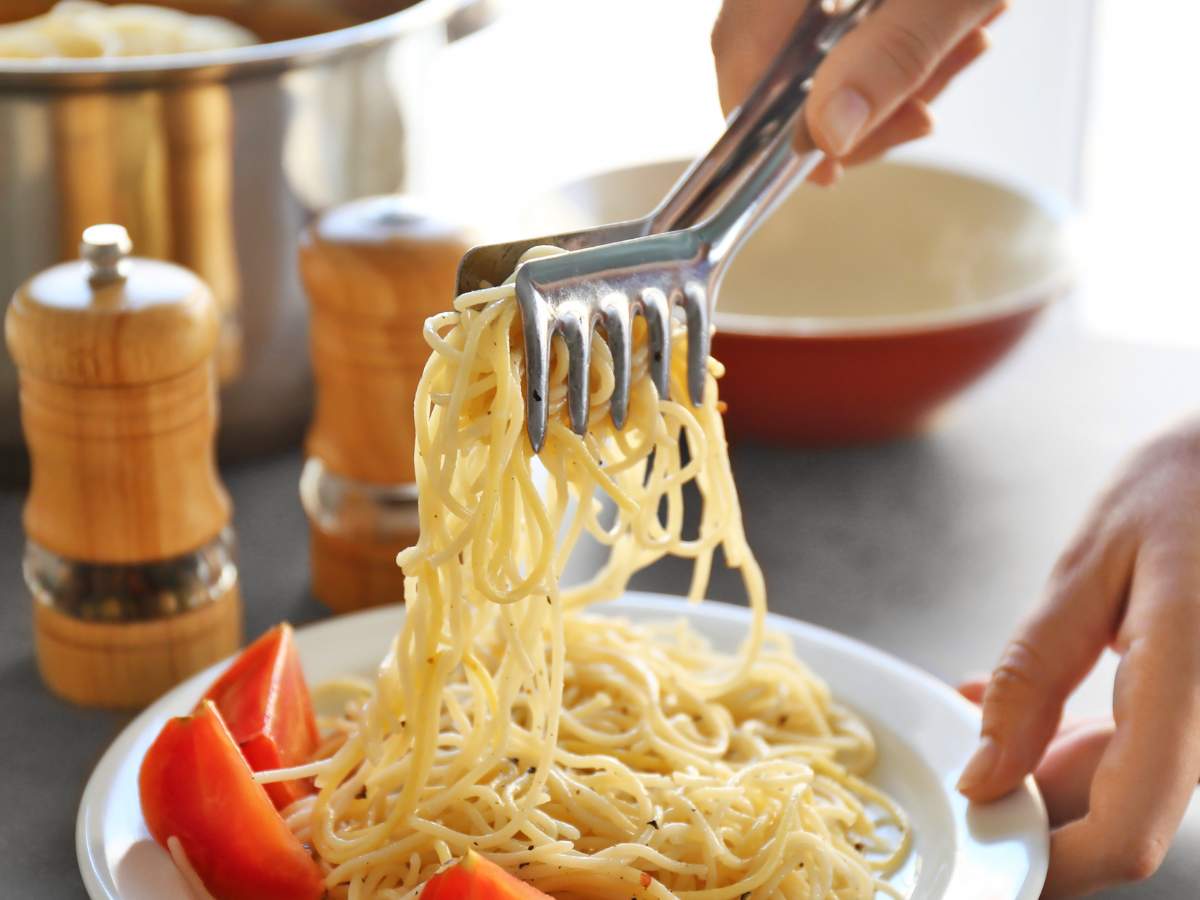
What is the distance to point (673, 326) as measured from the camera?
1.14 m

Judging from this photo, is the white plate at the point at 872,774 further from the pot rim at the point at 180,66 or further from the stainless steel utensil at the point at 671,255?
the pot rim at the point at 180,66

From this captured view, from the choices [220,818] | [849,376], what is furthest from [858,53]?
[220,818]

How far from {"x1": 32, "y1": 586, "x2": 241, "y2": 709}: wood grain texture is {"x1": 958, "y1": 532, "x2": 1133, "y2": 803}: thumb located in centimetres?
61

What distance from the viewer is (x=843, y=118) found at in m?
1.22

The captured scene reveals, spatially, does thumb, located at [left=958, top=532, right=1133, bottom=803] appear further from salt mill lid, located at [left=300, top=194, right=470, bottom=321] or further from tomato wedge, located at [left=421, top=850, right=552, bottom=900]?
salt mill lid, located at [left=300, top=194, right=470, bottom=321]

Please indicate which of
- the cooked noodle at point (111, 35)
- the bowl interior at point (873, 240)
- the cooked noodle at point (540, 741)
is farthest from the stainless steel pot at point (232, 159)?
the cooked noodle at point (540, 741)

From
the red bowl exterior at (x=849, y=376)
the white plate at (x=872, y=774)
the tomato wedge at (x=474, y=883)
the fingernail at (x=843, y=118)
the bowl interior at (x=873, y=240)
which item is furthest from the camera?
the bowl interior at (x=873, y=240)

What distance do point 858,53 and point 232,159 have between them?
61 cm

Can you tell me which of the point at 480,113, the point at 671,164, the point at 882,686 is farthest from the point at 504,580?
the point at 480,113

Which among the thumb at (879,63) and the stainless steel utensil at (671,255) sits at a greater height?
the thumb at (879,63)

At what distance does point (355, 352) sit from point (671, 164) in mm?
638

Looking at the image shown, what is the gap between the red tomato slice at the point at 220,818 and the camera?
1.01 metres

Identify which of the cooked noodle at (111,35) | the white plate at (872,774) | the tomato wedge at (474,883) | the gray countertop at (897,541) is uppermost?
the cooked noodle at (111,35)

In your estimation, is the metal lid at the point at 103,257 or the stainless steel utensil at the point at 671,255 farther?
the metal lid at the point at 103,257
